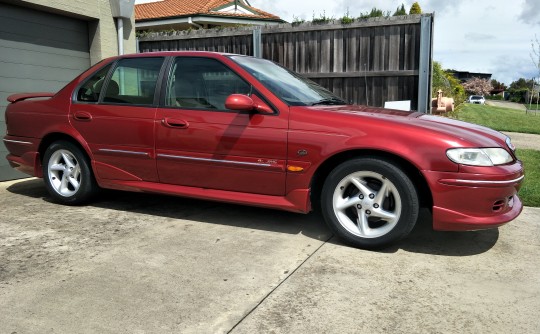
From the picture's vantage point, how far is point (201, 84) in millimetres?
4195

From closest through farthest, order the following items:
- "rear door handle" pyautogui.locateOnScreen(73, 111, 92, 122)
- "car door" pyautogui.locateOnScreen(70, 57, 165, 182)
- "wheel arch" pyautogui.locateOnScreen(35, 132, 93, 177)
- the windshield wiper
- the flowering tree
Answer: the windshield wiper
"car door" pyautogui.locateOnScreen(70, 57, 165, 182)
"rear door handle" pyautogui.locateOnScreen(73, 111, 92, 122)
"wheel arch" pyautogui.locateOnScreen(35, 132, 93, 177)
the flowering tree

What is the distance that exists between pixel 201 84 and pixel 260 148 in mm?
912

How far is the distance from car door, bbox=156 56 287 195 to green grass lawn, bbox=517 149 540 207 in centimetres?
313

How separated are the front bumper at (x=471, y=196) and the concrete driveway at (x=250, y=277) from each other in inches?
12.7

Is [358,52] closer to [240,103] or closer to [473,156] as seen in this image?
[240,103]

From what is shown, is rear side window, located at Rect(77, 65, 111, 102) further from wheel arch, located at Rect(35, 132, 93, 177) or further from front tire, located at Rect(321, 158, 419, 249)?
front tire, located at Rect(321, 158, 419, 249)

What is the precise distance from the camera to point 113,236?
392 centimetres

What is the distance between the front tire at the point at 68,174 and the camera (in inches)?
186

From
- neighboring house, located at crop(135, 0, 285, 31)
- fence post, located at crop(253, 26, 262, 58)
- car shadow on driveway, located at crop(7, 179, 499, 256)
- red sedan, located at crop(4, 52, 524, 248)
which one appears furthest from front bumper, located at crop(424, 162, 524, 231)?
neighboring house, located at crop(135, 0, 285, 31)

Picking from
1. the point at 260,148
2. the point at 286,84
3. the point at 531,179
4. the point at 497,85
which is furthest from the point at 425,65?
the point at 497,85

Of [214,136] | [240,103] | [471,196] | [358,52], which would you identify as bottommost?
[471,196]

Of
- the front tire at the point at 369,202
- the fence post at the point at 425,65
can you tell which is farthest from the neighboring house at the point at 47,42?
the fence post at the point at 425,65

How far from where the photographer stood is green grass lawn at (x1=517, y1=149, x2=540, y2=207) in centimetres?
515

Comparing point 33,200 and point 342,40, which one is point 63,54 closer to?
point 33,200
